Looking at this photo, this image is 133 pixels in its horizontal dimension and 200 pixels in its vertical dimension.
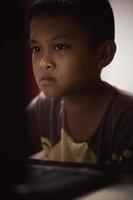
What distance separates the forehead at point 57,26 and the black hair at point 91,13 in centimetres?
1

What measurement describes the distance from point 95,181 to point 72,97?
248 millimetres

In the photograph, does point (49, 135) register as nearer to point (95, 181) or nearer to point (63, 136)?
point (63, 136)

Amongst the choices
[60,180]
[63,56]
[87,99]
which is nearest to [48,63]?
[63,56]

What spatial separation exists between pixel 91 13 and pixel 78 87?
0.21m

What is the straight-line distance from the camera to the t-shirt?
142 centimetres

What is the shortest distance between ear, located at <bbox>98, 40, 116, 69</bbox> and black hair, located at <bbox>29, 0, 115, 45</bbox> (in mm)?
13

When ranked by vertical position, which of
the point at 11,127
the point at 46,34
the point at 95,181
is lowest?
the point at 95,181

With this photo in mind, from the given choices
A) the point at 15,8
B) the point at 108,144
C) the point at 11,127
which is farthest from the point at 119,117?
the point at 15,8

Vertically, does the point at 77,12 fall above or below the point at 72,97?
above

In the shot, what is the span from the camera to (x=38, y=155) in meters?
1.54

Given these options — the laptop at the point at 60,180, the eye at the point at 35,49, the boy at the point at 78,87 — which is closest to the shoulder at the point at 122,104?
the boy at the point at 78,87

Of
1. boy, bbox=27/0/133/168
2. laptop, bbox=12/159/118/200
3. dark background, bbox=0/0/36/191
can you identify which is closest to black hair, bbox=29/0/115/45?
boy, bbox=27/0/133/168

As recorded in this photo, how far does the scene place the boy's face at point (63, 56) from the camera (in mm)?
1465

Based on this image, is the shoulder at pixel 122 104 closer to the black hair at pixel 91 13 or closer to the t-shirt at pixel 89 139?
the t-shirt at pixel 89 139
